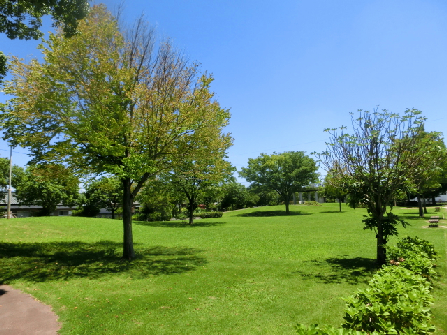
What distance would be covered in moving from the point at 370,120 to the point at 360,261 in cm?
553

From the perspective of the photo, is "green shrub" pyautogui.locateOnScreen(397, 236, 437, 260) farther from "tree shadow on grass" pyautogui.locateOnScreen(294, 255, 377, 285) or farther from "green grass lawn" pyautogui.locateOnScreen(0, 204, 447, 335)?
A: "tree shadow on grass" pyautogui.locateOnScreen(294, 255, 377, 285)

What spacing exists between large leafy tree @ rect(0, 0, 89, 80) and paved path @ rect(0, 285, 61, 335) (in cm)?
718

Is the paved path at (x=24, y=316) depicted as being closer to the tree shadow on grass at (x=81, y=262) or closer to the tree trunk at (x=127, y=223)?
the tree shadow on grass at (x=81, y=262)

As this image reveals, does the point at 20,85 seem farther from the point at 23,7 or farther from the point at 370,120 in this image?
the point at 370,120

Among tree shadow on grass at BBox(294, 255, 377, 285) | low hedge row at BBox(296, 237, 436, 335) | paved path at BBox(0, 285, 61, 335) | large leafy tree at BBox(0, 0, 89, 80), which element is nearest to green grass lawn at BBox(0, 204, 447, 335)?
tree shadow on grass at BBox(294, 255, 377, 285)

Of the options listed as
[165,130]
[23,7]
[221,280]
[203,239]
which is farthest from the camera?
[203,239]

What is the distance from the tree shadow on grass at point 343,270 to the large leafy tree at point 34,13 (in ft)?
36.5

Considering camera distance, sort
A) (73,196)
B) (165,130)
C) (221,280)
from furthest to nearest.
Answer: (73,196) → (165,130) → (221,280)

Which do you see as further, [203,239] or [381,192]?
[203,239]

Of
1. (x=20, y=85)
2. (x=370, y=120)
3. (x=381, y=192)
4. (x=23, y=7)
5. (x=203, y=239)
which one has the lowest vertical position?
(x=203, y=239)

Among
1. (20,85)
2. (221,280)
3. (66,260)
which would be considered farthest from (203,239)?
(20,85)

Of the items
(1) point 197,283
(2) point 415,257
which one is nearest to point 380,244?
(2) point 415,257

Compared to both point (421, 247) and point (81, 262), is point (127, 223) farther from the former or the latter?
point (421, 247)

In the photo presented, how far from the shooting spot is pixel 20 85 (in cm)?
1178
